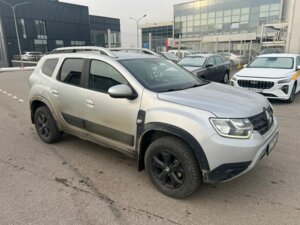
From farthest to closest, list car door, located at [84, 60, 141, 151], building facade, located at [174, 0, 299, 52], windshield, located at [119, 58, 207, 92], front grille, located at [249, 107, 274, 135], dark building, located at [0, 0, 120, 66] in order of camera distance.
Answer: dark building, located at [0, 0, 120, 66], building facade, located at [174, 0, 299, 52], windshield, located at [119, 58, 207, 92], car door, located at [84, 60, 141, 151], front grille, located at [249, 107, 274, 135]

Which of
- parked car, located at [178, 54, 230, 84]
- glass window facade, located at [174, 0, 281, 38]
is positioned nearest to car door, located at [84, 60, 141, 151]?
parked car, located at [178, 54, 230, 84]

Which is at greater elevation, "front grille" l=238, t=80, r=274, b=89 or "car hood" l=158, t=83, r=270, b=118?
"car hood" l=158, t=83, r=270, b=118

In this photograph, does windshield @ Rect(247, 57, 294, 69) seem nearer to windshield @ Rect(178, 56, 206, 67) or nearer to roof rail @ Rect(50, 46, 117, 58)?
windshield @ Rect(178, 56, 206, 67)

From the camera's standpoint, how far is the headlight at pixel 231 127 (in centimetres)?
257

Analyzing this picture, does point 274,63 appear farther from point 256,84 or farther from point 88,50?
point 88,50

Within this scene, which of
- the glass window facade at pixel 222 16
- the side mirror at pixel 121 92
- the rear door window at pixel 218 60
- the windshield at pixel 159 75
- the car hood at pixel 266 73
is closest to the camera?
the side mirror at pixel 121 92

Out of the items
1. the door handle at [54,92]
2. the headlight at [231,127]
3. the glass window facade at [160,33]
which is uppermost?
the glass window facade at [160,33]

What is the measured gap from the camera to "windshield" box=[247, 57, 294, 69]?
8391 millimetres

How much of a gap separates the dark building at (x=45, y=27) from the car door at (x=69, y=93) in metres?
36.7

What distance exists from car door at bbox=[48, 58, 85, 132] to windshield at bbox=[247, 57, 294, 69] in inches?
271

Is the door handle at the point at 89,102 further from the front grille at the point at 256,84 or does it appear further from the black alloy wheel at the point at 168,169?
the front grille at the point at 256,84

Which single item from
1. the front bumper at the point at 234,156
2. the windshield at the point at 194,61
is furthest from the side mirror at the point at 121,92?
the windshield at the point at 194,61

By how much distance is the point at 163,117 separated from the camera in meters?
2.82

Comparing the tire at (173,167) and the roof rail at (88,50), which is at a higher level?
the roof rail at (88,50)
